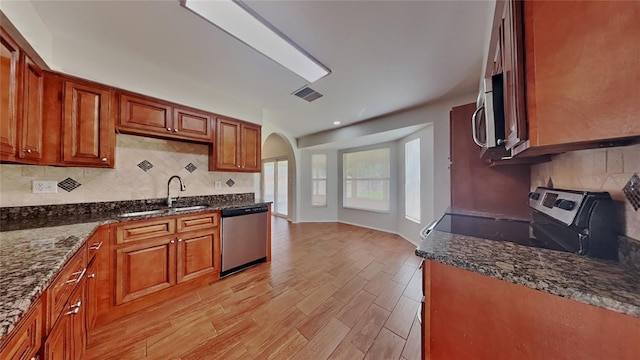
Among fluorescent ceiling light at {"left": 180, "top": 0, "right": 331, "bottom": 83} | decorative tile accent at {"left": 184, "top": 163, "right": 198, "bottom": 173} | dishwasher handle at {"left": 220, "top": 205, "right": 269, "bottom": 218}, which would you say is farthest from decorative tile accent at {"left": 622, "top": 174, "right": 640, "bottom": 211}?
decorative tile accent at {"left": 184, "top": 163, "right": 198, "bottom": 173}

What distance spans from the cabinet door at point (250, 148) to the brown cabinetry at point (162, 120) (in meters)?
0.46

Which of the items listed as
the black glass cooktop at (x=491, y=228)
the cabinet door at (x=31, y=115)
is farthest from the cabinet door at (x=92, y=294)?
the black glass cooktop at (x=491, y=228)

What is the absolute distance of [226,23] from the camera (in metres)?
1.53

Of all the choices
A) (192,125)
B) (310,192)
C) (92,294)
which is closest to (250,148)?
(192,125)

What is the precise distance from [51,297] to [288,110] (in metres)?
3.18

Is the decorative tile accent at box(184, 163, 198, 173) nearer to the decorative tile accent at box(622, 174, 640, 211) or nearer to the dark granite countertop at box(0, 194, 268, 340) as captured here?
the dark granite countertop at box(0, 194, 268, 340)

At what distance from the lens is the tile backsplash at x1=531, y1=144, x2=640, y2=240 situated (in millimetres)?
722

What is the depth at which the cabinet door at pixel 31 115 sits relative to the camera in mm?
1400

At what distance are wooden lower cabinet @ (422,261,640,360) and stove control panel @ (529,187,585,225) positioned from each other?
0.44m

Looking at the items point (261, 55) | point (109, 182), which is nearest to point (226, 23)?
point (261, 55)

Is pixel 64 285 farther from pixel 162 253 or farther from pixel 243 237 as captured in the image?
pixel 243 237

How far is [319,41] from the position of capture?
68.7 inches

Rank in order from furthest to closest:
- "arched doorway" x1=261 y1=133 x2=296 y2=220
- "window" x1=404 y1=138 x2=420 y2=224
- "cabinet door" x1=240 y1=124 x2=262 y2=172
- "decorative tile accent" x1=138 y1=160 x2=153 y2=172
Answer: "arched doorway" x1=261 y1=133 x2=296 y2=220 → "window" x1=404 y1=138 x2=420 y2=224 → "cabinet door" x1=240 y1=124 x2=262 y2=172 → "decorative tile accent" x1=138 y1=160 x2=153 y2=172

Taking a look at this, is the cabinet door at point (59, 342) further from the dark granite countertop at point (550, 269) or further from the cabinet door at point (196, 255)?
the dark granite countertop at point (550, 269)
